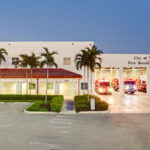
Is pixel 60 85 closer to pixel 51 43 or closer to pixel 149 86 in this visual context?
pixel 51 43

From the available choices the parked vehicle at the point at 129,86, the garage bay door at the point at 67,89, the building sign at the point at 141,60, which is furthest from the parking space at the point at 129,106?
the parked vehicle at the point at 129,86

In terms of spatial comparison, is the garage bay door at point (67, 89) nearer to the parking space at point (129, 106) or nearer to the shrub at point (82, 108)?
the parking space at point (129, 106)

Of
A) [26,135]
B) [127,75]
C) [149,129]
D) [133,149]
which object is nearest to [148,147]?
[133,149]

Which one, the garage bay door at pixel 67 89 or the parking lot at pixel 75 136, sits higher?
the garage bay door at pixel 67 89

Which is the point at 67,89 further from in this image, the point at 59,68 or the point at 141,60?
the point at 141,60

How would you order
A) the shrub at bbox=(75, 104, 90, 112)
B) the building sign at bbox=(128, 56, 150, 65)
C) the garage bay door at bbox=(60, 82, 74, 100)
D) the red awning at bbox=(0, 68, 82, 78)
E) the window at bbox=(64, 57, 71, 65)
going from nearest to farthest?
the shrub at bbox=(75, 104, 90, 112) → the red awning at bbox=(0, 68, 82, 78) → the garage bay door at bbox=(60, 82, 74, 100) → the window at bbox=(64, 57, 71, 65) → the building sign at bbox=(128, 56, 150, 65)

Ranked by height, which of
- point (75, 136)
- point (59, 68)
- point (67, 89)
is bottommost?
point (75, 136)

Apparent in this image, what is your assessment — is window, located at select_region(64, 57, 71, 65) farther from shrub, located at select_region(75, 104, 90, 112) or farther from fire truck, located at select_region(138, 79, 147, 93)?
fire truck, located at select_region(138, 79, 147, 93)

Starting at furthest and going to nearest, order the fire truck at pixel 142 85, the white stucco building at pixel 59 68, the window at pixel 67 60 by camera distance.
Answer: the fire truck at pixel 142 85 → the window at pixel 67 60 → the white stucco building at pixel 59 68

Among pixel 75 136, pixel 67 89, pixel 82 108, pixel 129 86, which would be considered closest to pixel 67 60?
pixel 67 89

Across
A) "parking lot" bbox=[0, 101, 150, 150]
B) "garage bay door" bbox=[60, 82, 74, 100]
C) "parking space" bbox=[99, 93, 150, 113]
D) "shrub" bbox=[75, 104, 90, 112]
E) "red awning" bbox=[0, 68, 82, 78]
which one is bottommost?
"parking lot" bbox=[0, 101, 150, 150]

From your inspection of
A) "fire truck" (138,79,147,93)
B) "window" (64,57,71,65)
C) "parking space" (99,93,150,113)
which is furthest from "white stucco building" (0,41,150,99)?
"parking space" (99,93,150,113)

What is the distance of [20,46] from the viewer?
94.3ft

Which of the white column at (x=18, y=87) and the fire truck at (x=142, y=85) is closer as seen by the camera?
the white column at (x=18, y=87)
